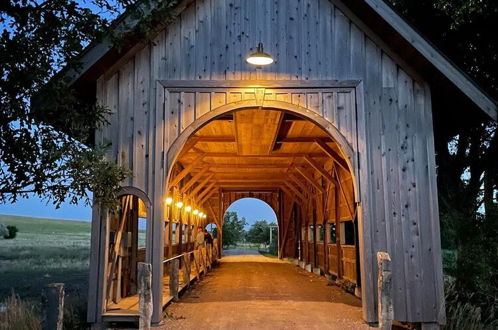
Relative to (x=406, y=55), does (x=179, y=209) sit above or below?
below

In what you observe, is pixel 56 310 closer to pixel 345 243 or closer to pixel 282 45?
pixel 282 45

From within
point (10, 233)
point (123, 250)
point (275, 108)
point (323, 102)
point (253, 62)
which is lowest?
point (10, 233)

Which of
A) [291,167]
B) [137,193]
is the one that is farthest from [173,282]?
[291,167]

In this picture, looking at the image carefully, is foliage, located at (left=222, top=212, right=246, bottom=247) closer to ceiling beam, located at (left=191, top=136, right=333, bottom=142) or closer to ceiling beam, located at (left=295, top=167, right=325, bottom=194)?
ceiling beam, located at (left=295, top=167, right=325, bottom=194)

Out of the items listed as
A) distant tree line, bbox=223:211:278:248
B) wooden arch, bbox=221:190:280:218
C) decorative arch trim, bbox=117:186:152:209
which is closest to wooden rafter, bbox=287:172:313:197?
wooden arch, bbox=221:190:280:218

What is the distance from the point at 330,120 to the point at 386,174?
126 centimetres

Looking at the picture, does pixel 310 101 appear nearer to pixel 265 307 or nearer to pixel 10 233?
pixel 265 307

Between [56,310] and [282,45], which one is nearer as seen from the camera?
[56,310]

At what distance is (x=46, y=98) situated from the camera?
5.11 metres

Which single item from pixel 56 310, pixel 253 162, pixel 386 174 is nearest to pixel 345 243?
pixel 253 162

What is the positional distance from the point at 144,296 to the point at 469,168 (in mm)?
7363

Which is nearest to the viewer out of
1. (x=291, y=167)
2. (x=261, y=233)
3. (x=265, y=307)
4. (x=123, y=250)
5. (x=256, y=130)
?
(x=265, y=307)

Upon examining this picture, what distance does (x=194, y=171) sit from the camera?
17219 millimetres

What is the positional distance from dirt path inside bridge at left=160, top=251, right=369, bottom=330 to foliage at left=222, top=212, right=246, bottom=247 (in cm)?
3017
